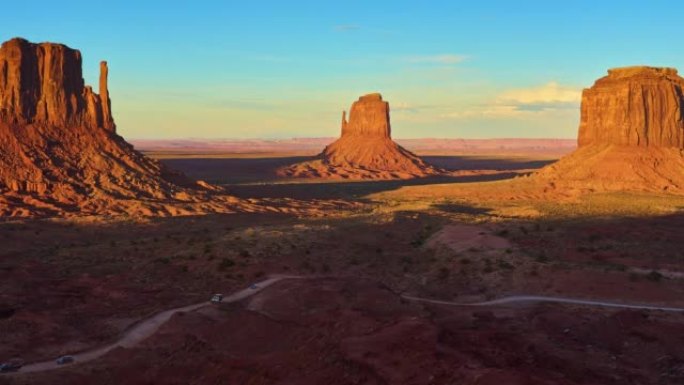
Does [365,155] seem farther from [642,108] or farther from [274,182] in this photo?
[642,108]

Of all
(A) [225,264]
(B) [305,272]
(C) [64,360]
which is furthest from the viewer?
(B) [305,272]

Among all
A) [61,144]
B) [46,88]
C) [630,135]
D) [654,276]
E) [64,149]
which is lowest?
[654,276]

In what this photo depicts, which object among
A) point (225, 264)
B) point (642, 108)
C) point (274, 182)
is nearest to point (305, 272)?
point (225, 264)

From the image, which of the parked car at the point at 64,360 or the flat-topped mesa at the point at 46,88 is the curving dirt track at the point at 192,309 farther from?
the flat-topped mesa at the point at 46,88

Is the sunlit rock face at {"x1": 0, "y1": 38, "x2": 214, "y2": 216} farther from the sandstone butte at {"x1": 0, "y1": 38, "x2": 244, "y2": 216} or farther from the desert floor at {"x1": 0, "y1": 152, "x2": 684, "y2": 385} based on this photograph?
the desert floor at {"x1": 0, "y1": 152, "x2": 684, "y2": 385}

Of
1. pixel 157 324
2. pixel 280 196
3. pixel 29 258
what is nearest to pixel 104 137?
pixel 280 196

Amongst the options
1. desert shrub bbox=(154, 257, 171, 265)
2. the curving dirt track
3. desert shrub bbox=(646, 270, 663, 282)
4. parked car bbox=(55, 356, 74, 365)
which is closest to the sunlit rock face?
desert shrub bbox=(154, 257, 171, 265)
